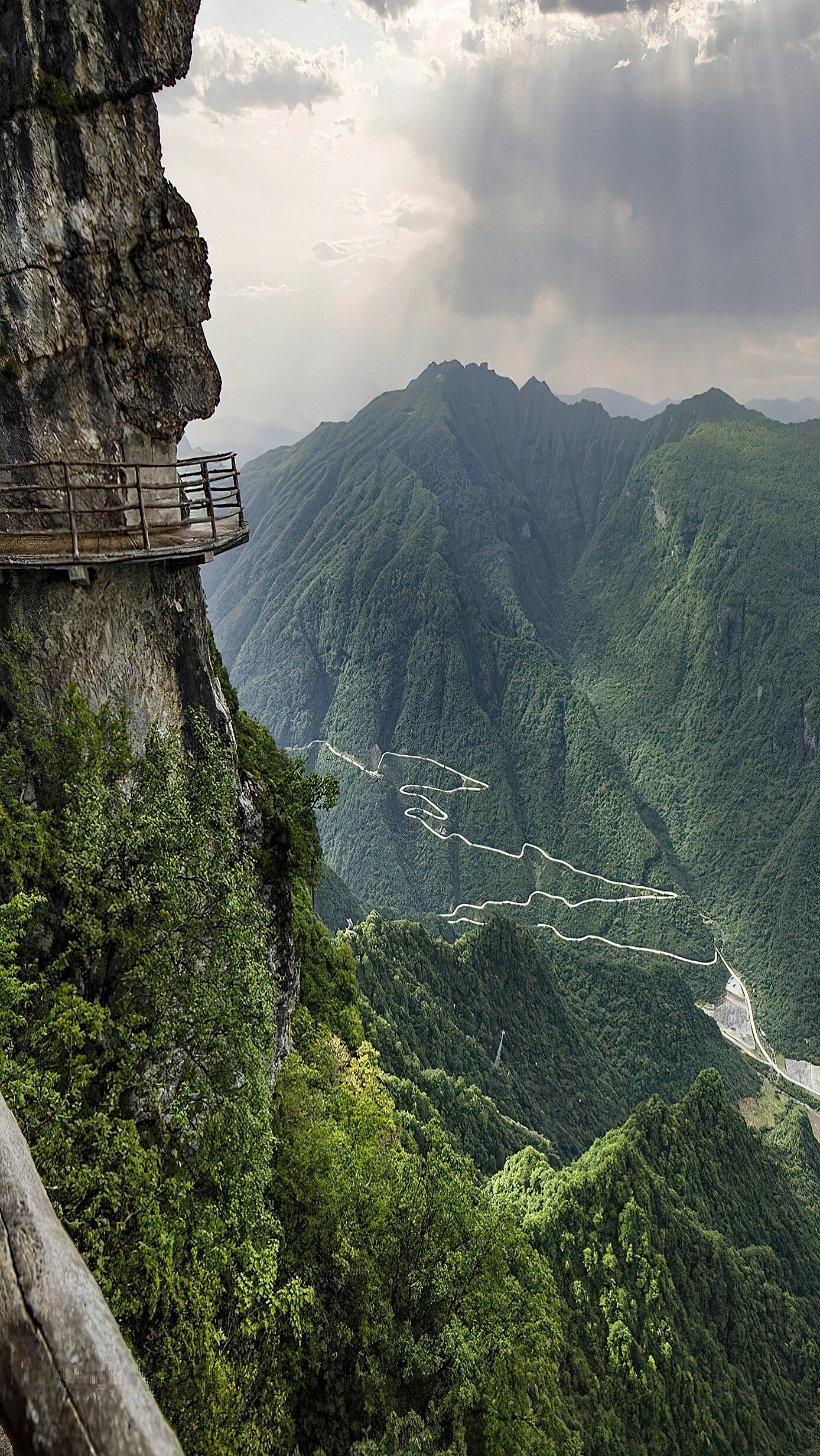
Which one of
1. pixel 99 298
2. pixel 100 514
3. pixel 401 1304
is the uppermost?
pixel 99 298

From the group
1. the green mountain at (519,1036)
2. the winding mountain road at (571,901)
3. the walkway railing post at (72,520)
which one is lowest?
the winding mountain road at (571,901)

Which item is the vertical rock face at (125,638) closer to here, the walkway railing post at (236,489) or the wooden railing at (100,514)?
the wooden railing at (100,514)

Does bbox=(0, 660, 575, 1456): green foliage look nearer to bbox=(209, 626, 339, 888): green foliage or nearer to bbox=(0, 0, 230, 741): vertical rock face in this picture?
bbox=(209, 626, 339, 888): green foliage

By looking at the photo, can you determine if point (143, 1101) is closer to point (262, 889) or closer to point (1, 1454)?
point (262, 889)

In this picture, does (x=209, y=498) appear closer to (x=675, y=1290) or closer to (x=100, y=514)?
(x=100, y=514)

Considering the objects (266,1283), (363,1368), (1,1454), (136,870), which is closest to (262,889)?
(136,870)

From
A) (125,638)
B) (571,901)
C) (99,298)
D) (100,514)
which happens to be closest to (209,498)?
(100,514)

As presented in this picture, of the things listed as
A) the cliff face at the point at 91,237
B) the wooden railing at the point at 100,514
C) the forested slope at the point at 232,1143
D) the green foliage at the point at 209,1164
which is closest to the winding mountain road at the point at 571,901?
the forested slope at the point at 232,1143
